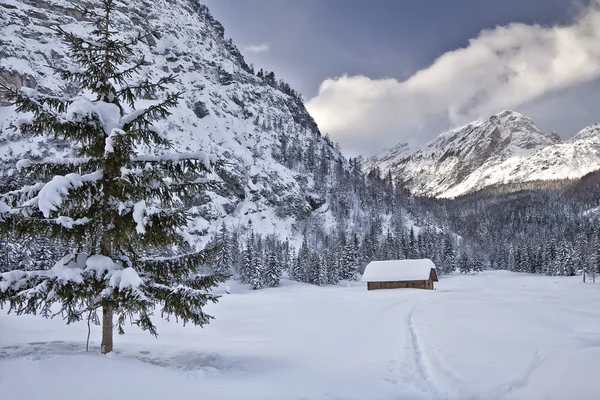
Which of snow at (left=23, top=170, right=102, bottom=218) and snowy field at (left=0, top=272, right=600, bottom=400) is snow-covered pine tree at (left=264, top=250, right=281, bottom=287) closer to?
snowy field at (left=0, top=272, right=600, bottom=400)

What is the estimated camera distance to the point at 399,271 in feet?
221

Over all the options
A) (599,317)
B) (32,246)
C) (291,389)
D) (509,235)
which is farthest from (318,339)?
(509,235)

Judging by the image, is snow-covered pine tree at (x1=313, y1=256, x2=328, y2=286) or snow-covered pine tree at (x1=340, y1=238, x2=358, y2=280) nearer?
snow-covered pine tree at (x1=313, y1=256, x2=328, y2=286)

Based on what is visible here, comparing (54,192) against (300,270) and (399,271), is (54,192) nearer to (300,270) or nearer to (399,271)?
(399,271)

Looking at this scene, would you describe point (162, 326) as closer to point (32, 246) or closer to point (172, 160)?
point (172, 160)

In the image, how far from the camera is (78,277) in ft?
26.0

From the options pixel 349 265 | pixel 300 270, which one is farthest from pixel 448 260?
pixel 300 270

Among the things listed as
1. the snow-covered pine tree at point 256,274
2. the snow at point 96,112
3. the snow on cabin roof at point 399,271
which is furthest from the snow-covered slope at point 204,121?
the snow at point 96,112

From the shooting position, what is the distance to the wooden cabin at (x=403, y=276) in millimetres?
65250

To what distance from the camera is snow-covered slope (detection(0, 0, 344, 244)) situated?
131 metres

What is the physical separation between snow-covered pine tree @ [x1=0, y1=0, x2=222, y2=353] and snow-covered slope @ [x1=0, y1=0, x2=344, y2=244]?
387 feet

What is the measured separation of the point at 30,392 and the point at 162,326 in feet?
58.0

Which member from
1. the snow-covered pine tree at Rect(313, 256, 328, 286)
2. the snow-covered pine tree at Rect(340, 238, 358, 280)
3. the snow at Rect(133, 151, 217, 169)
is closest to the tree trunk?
the snow at Rect(133, 151, 217, 169)

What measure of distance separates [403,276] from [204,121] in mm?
129646
